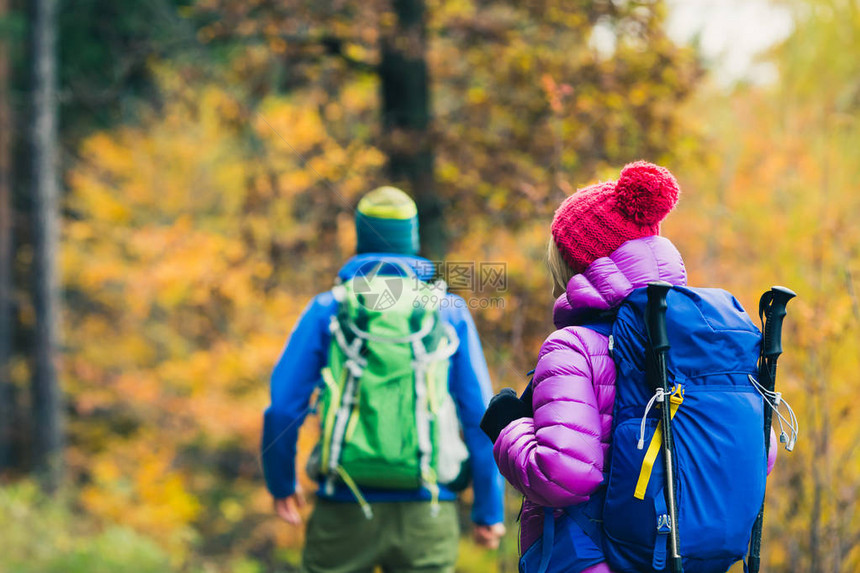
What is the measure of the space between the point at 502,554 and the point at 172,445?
9317mm

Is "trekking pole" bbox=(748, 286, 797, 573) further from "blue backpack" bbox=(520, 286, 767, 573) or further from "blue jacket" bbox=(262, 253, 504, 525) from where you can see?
"blue jacket" bbox=(262, 253, 504, 525)

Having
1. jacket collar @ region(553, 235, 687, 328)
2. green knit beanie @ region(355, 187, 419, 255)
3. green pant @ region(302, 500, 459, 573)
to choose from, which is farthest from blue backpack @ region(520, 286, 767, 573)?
green knit beanie @ region(355, 187, 419, 255)

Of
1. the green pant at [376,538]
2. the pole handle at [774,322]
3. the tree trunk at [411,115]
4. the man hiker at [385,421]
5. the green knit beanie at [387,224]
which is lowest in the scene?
the green pant at [376,538]

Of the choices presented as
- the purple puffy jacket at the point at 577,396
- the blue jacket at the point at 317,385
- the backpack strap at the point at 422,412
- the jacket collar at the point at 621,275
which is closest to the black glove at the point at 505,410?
the purple puffy jacket at the point at 577,396

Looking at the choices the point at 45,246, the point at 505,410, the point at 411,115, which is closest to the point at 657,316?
the point at 505,410

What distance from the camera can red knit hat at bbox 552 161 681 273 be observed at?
68.2 inches

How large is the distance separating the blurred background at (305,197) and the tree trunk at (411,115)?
22 millimetres

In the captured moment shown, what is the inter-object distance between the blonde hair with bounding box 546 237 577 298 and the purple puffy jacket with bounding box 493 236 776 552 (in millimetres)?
99

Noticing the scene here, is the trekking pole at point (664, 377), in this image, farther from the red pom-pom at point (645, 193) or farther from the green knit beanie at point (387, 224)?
the green knit beanie at point (387, 224)

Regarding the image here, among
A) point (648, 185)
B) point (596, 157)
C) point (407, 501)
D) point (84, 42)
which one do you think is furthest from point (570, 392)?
point (84, 42)

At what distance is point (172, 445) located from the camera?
1196 centimetres

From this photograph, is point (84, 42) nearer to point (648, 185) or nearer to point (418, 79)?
point (418, 79)

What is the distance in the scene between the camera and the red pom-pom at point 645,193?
1.72 m

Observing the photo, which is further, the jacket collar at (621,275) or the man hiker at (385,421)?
the man hiker at (385,421)
